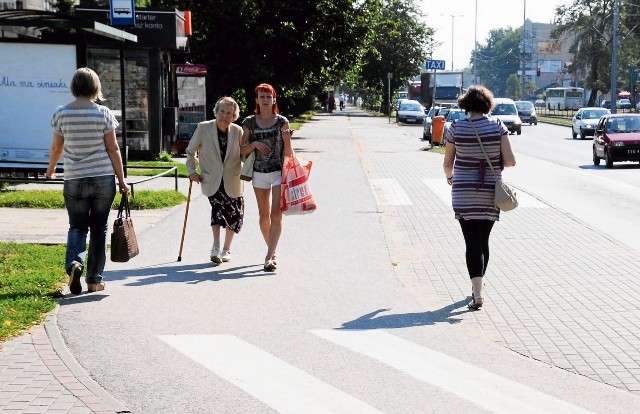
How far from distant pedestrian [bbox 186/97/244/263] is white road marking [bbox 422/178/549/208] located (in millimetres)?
6825

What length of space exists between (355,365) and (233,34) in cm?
2867

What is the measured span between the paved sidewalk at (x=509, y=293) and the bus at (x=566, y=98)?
92800mm

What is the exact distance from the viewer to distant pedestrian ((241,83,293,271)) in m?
9.57

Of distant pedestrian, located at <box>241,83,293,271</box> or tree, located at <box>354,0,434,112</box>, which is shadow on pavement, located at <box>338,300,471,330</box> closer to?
distant pedestrian, located at <box>241,83,293,271</box>

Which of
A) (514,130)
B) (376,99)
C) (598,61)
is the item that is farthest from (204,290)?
(376,99)

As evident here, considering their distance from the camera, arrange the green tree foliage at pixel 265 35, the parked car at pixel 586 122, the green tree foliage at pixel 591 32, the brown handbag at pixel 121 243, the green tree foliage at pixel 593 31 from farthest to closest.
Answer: the green tree foliage at pixel 591 32
the green tree foliage at pixel 593 31
the parked car at pixel 586 122
the green tree foliage at pixel 265 35
the brown handbag at pixel 121 243

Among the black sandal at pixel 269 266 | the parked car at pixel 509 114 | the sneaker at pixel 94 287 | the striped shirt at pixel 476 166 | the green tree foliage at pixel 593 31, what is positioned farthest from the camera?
the green tree foliage at pixel 593 31

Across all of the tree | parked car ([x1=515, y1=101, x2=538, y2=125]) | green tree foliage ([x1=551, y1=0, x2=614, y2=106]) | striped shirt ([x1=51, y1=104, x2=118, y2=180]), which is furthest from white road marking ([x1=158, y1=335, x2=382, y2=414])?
green tree foliage ([x1=551, y1=0, x2=614, y2=106])

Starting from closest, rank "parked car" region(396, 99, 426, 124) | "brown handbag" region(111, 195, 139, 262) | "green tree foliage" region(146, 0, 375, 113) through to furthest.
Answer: "brown handbag" region(111, 195, 139, 262)
"green tree foliage" region(146, 0, 375, 113)
"parked car" region(396, 99, 426, 124)

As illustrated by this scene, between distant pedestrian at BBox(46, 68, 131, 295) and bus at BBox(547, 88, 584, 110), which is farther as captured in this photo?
bus at BBox(547, 88, 584, 110)

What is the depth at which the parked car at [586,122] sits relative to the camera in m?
44.8

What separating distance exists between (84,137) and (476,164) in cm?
312

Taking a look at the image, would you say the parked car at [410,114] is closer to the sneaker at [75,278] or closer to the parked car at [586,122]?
the parked car at [586,122]

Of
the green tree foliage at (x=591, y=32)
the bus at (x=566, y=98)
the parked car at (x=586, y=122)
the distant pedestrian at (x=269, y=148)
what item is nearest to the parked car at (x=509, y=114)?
the parked car at (x=586, y=122)
